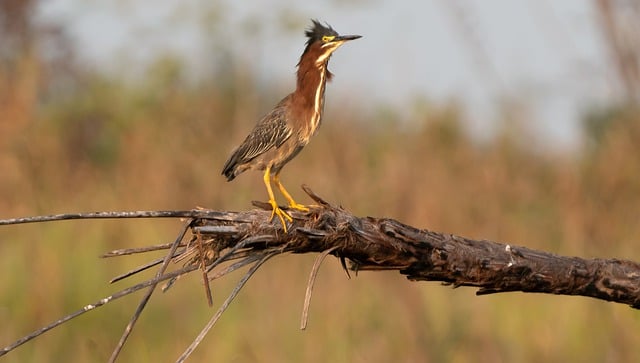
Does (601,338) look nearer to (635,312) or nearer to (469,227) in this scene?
(635,312)

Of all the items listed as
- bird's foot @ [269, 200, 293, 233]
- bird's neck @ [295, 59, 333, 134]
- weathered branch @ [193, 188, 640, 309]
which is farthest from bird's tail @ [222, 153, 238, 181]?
bird's foot @ [269, 200, 293, 233]

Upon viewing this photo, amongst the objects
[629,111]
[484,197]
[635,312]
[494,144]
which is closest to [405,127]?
[494,144]

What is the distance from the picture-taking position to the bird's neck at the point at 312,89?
3158mm

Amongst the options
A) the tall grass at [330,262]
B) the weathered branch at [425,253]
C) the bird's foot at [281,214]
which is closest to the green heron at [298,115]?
the tall grass at [330,262]

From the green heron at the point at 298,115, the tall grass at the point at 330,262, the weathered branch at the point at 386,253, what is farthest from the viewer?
the tall grass at the point at 330,262

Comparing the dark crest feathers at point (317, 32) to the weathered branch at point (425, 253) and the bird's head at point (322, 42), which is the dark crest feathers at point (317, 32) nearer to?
the bird's head at point (322, 42)

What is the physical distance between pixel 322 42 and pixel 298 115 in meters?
0.27

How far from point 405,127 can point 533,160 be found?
2.94ft

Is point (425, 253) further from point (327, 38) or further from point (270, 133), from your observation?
point (327, 38)

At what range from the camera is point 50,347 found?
408 centimetres

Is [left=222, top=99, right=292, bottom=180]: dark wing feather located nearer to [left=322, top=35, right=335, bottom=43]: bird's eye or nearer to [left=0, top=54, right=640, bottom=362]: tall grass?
[left=322, top=35, right=335, bottom=43]: bird's eye

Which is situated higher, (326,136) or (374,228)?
(326,136)

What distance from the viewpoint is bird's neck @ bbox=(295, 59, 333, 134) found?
3158 mm

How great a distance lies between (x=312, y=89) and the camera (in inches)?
124
